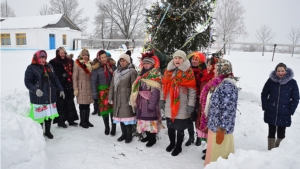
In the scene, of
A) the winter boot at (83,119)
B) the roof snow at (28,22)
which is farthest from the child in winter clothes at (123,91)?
the roof snow at (28,22)

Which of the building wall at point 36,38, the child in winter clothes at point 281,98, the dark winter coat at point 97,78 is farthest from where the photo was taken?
the building wall at point 36,38

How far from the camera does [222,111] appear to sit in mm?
3104

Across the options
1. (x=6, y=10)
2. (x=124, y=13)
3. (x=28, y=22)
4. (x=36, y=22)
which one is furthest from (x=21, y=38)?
(x=6, y=10)

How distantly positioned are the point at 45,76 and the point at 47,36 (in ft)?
73.1

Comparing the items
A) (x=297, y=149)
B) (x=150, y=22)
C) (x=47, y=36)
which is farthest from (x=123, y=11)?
(x=297, y=149)

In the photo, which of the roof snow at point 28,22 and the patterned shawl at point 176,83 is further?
the roof snow at point 28,22

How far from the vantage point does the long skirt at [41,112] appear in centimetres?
436

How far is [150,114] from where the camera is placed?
4164 millimetres

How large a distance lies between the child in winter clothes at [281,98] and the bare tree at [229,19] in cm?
2652

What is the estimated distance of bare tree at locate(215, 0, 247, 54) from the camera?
29.2 m

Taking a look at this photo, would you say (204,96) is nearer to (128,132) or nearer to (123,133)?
(128,132)

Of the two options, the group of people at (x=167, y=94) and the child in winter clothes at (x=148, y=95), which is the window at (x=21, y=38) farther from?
the child in winter clothes at (x=148, y=95)

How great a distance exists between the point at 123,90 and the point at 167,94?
100cm

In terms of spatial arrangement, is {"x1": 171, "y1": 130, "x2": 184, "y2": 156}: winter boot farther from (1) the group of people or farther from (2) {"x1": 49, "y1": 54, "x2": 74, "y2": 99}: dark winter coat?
(2) {"x1": 49, "y1": 54, "x2": 74, "y2": 99}: dark winter coat
